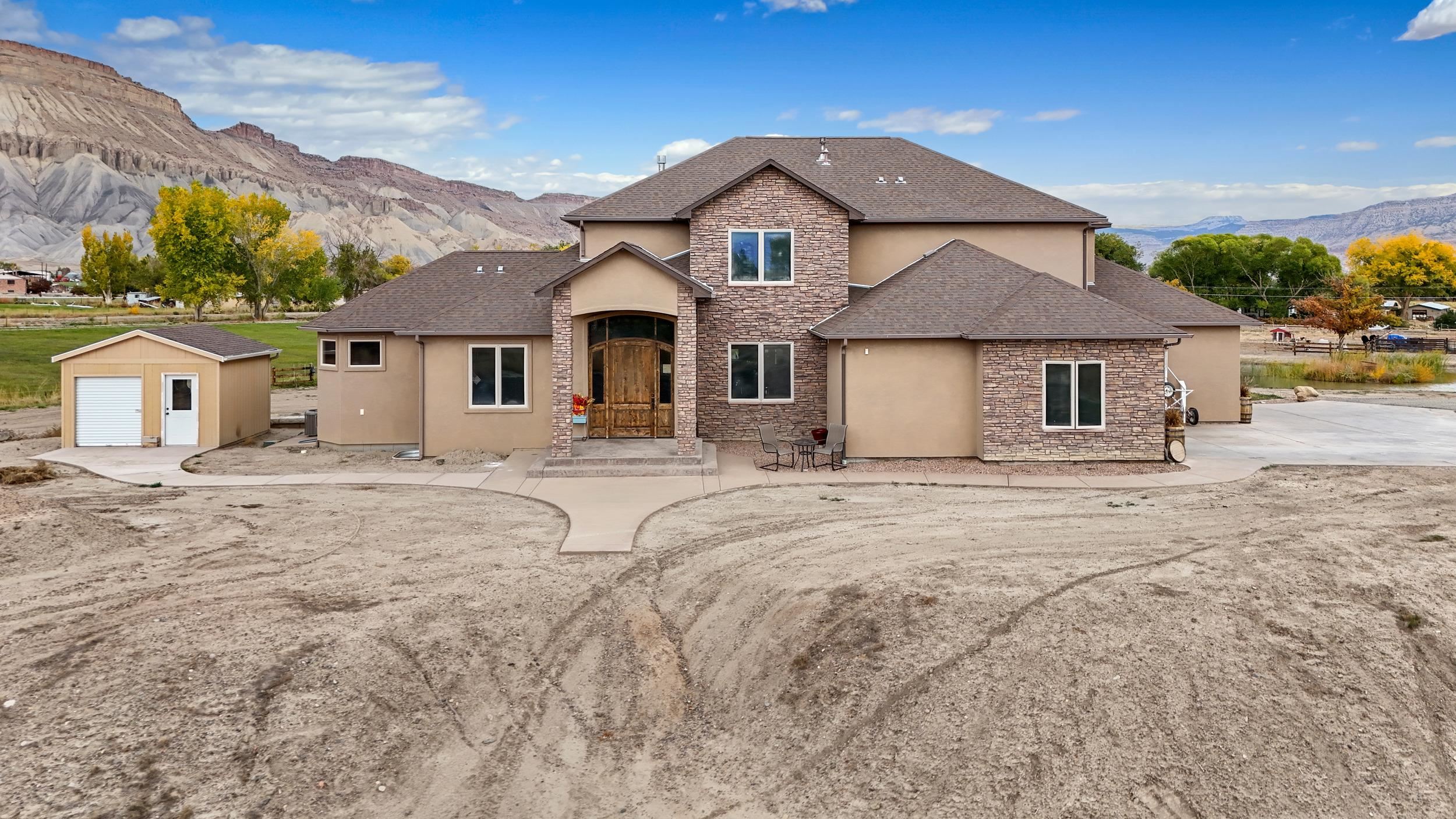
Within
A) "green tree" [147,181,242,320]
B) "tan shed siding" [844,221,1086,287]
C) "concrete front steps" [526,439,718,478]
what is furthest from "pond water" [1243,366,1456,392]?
"green tree" [147,181,242,320]

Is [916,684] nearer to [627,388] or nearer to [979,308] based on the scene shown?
[979,308]

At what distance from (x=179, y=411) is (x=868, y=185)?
17.8 m

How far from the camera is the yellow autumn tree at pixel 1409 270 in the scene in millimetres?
83188

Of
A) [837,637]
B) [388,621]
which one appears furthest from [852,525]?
[388,621]

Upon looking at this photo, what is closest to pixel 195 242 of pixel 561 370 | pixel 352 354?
pixel 352 354

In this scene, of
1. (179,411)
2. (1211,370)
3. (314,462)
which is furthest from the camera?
(1211,370)

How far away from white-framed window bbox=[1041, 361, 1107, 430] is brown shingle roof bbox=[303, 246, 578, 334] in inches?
424

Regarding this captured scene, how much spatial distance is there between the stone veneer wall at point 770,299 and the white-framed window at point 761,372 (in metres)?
0.13

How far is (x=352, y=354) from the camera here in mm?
20016

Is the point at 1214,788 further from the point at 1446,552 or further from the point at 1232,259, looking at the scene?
the point at 1232,259

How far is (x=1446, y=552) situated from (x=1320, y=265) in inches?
3406

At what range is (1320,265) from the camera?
267 ft

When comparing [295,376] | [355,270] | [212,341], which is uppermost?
[355,270]

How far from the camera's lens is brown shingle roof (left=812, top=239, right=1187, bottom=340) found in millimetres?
17328
